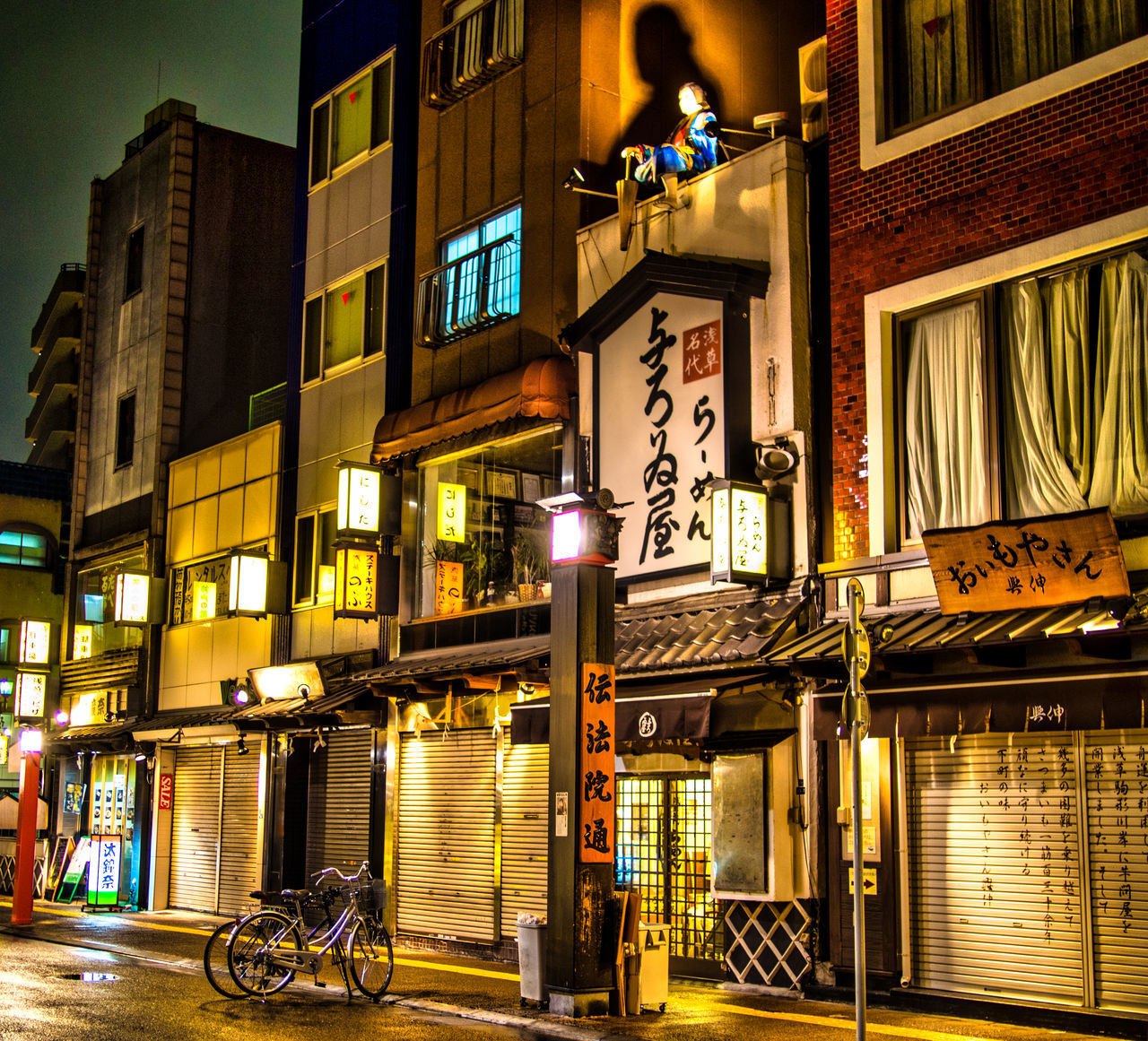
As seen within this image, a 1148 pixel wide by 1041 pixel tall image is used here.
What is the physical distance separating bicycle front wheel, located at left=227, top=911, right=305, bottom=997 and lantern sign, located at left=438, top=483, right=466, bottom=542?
320 inches

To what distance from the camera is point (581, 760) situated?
13594mm

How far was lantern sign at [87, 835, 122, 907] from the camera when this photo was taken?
26078mm

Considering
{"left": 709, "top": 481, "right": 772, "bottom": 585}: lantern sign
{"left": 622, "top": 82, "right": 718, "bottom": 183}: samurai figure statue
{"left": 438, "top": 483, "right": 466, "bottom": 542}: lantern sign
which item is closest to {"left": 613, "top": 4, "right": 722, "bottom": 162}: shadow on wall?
{"left": 622, "top": 82, "right": 718, "bottom": 183}: samurai figure statue

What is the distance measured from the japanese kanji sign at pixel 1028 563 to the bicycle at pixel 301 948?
6923 mm

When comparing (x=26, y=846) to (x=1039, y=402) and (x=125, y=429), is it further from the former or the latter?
(x=1039, y=402)

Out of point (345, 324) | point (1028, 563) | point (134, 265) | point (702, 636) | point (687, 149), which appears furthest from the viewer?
point (134, 265)

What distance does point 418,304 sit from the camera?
75.0ft

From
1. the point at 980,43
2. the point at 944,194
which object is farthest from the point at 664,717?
the point at 980,43

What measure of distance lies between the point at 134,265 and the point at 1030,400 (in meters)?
25.5

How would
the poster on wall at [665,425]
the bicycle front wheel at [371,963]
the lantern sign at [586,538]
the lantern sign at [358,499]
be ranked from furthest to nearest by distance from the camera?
1. the lantern sign at [358,499]
2. the poster on wall at [665,425]
3. the bicycle front wheel at [371,963]
4. the lantern sign at [586,538]

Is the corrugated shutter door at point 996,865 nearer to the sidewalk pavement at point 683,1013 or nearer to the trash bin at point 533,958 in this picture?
the sidewalk pavement at point 683,1013

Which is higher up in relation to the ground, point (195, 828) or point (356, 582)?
point (356, 582)

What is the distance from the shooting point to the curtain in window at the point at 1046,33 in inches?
534

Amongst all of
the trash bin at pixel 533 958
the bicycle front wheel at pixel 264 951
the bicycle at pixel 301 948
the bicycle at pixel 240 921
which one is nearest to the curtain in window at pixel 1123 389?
the trash bin at pixel 533 958
